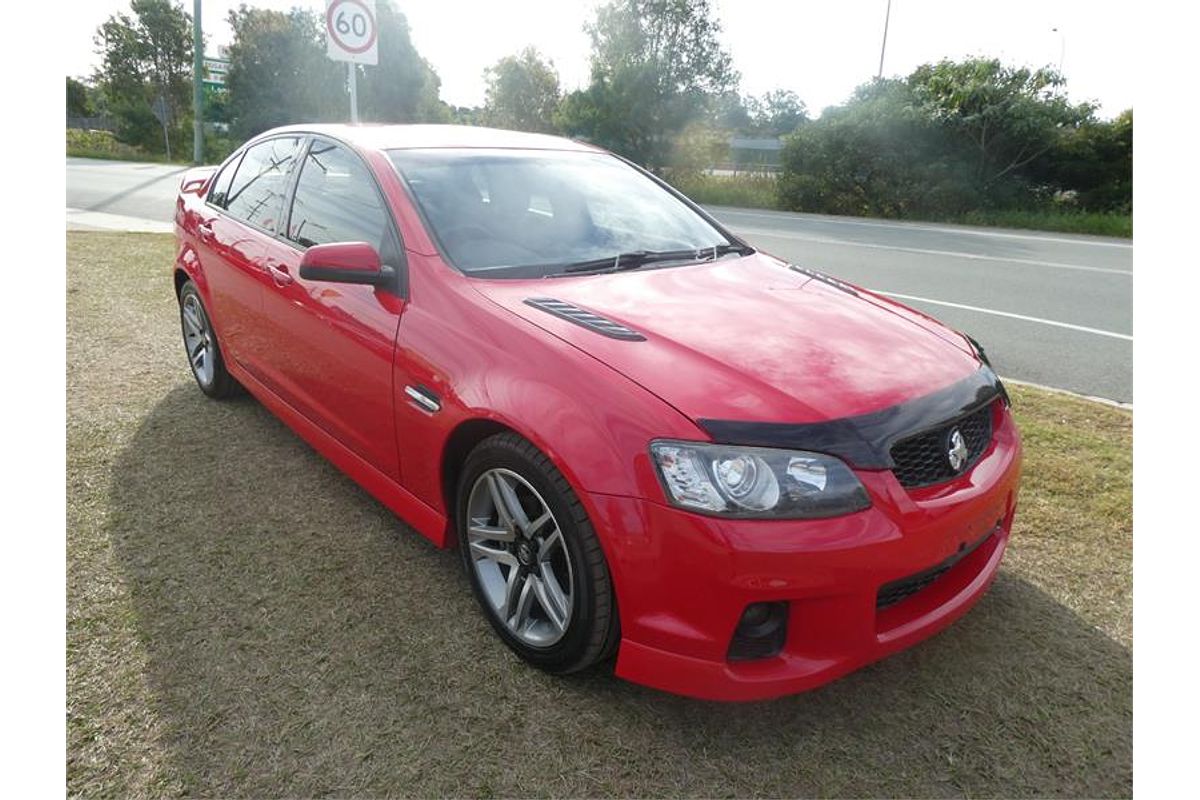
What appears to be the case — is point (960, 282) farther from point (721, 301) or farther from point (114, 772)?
point (114, 772)

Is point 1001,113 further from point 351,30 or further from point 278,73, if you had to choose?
point 278,73

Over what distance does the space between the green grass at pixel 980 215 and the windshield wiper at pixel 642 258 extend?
16.6 metres

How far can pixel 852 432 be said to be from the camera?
1971 millimetres

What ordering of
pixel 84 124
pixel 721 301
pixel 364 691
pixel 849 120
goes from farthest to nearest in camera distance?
pixel 84 124
pixel 849 120
pixel 721 301
pixel 364 691

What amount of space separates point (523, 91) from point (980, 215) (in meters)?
26.6

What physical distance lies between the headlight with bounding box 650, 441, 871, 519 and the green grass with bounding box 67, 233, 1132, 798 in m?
0.72

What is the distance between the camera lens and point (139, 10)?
46062 mm

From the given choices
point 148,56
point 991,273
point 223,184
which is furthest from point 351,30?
point 148,56

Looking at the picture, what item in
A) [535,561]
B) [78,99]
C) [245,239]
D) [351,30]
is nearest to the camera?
[535,561]

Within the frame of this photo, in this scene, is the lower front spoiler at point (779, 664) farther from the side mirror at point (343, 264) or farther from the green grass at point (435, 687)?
the side mirror at point (343, 264)

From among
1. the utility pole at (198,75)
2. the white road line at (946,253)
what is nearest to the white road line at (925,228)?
the white road line at (946,253)

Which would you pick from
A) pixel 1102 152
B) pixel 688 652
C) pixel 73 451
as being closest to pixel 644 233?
pixel 688 652

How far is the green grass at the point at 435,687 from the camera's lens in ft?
6.66

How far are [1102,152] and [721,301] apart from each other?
2063cm
